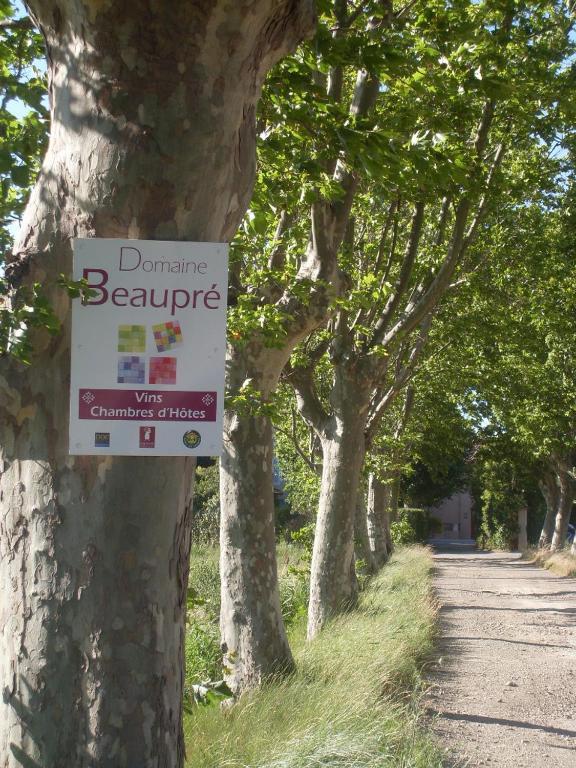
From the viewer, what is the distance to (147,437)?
325cm

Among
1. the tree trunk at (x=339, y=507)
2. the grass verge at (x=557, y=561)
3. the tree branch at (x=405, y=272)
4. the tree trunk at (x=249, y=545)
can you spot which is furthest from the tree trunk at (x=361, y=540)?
the tree trunk at (x=249, y=545)

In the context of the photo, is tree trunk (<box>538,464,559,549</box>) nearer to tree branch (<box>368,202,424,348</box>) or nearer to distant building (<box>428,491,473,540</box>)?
tree branch (<box>368,202,424,348</box>)

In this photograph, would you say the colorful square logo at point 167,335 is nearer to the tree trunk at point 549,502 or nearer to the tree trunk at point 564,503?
the tree trunk at point 564,503

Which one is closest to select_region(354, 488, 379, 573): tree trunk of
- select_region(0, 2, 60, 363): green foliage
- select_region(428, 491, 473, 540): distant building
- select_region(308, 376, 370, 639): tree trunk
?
select_region(308, 376, 370, 639): tree trunk

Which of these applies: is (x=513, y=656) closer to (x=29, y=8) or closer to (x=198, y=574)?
(x=198, y=574)

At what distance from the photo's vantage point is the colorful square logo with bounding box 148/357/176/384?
10.8 ft

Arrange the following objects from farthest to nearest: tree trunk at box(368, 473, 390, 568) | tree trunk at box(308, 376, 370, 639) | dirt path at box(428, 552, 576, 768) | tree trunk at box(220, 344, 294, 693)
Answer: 1. tree trunk at box(368, 473, 390, 568)
2. tree trunk at box(308, 376, 370, 639)
3. tree trunk at box(220, 344, 294, 693)
4. dirt path at box(428, 552, 576, 768)

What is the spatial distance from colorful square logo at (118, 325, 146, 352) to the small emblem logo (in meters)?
0.33

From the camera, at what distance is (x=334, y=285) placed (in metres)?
9.53

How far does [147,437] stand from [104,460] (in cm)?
16

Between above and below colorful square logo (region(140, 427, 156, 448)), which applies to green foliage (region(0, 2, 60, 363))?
above

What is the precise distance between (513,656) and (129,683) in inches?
405

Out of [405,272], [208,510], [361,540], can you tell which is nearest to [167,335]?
[405,272]

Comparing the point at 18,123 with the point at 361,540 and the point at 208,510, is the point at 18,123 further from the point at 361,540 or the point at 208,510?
the point at 208,510
